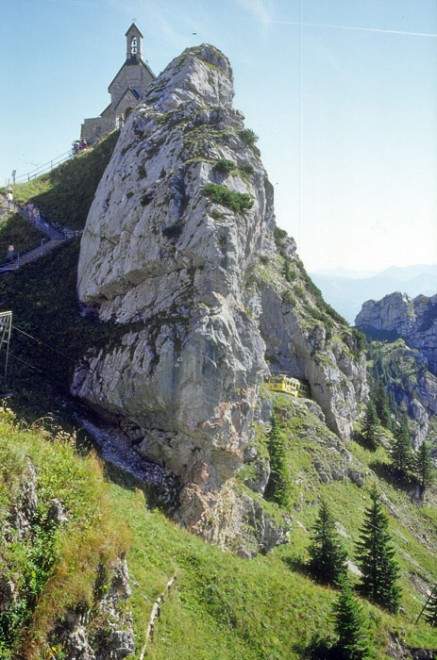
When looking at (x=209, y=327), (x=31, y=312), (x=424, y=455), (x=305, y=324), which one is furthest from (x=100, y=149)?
(x=424, y=455)

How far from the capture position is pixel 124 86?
64.8m

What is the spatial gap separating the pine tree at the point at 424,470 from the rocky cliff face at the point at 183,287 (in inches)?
1204

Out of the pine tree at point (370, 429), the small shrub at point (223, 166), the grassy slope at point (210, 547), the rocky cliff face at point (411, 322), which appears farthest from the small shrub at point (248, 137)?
the rocky cliff face at point (411, 322)

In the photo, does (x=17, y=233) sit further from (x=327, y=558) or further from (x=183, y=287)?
(x=327, y=558)

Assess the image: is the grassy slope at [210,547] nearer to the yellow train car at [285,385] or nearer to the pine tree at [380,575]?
the pine tree at [380,575]

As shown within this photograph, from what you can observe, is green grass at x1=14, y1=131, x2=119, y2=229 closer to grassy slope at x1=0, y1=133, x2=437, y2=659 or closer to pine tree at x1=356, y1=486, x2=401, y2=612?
grassy slope at x1=0, y1=133, x2=437, y2=659

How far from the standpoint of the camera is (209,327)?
24656 millimetres

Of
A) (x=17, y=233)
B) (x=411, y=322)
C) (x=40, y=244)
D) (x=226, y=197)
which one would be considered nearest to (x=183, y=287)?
(x=226, y=197)

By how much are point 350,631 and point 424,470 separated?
147 ft

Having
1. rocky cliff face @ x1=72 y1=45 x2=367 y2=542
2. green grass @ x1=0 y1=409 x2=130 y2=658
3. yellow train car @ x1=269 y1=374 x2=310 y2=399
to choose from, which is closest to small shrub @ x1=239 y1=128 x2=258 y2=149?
rocky cliff face @ x1=72 y1=45 x2=367 y2=542

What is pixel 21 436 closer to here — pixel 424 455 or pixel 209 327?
pixel 209 327

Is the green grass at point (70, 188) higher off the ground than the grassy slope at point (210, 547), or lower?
higher

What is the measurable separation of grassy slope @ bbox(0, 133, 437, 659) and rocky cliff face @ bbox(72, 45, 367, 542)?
2.76m

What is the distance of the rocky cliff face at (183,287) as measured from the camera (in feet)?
79.2
